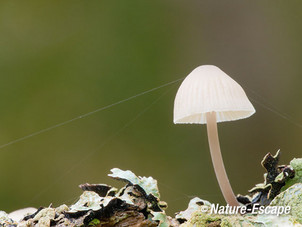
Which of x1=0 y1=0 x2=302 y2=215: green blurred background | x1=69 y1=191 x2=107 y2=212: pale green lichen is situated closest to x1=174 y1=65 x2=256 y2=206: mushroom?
x1=69 y1=191 x2=107 y2=212: pale green lichen

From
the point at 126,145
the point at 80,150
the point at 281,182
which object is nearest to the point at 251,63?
the point at 126,145

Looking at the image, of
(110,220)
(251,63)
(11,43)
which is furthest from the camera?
(11,43)

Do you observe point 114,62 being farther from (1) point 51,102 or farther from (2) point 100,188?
(2) point 100,188

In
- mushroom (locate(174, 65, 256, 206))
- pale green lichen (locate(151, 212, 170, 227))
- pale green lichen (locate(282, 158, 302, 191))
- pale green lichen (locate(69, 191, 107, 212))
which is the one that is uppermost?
mushroom (locate(174, 65, 256, 206))

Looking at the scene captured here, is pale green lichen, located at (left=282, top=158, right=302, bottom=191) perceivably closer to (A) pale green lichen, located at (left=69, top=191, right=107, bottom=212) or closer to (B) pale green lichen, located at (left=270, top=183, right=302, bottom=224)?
(B) pale green lichen, located at (left=270, top=183, right=302, bottom=224)

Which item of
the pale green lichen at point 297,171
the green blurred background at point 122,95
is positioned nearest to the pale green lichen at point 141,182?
the pale green lichen at point 297,171
